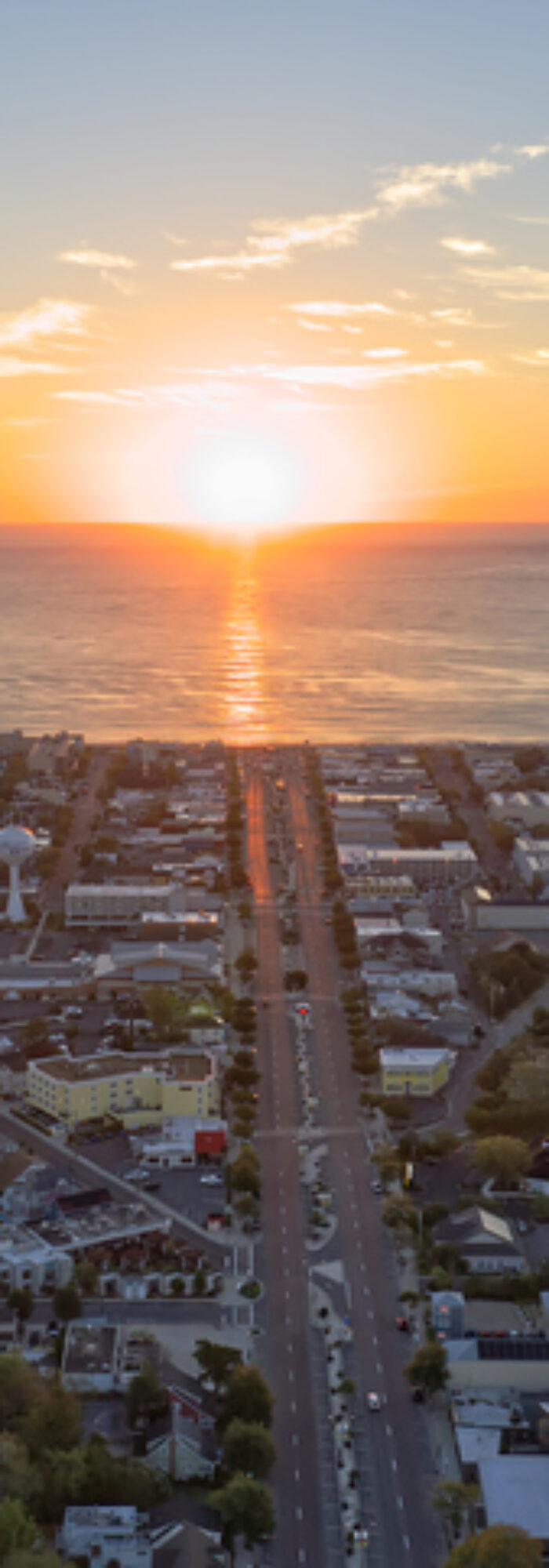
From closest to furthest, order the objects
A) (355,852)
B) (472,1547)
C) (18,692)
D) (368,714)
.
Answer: (472,1547) < (355,852) < (368,714) < (18,692)

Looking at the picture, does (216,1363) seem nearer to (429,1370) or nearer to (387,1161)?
(429,1370)

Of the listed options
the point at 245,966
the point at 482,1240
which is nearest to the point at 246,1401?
the point at 482,1240

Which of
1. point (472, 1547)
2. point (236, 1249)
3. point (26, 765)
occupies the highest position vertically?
point (26, 765)

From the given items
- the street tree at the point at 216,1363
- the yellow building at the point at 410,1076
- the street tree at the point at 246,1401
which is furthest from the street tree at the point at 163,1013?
the street tree at the point at 246,1401

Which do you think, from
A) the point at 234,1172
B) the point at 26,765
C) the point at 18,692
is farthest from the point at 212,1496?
the point at 18,692

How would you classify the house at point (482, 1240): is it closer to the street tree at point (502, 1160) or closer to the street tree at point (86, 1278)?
the street tree at point (502, 1160)

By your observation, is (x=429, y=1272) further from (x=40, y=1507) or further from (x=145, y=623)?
(x=145, y=623)

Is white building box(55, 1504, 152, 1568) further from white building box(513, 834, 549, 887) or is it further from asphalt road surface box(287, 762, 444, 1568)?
white building box(513, 834, 549, 887)
